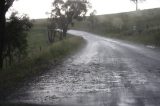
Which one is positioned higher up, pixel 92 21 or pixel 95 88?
pixel 92 21

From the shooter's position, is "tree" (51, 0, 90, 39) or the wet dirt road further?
"tree" (51, 0, 90, 39)

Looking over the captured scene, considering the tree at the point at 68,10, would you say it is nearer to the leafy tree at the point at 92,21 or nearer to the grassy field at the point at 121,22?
the grassy field at the point at 121,22

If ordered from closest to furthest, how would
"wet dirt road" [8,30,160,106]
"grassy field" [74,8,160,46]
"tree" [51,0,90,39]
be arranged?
"wet dirt road" [8,30,160,106] < "tree" [51,0,90,39] < "grassy field" [74,8,160,46]

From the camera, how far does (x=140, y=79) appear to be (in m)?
15.2

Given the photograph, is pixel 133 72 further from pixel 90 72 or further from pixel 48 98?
pixel 48 98

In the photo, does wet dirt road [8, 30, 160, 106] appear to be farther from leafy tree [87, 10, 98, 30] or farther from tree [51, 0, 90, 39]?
leafy tree [87, 10, 98, 30]

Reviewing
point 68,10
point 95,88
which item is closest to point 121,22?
point 68,10

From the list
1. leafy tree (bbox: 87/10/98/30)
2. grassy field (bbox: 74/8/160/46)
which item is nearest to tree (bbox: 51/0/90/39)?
grassy field (bbox: 74/8/160/46)

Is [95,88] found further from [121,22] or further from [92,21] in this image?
[92,21]

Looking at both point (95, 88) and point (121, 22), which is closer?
point (95, 88)

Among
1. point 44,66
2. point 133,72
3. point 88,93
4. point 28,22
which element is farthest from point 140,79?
point 28,22

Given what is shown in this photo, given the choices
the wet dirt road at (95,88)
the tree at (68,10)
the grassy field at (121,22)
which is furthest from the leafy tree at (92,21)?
the wet dirt road at (95,88)

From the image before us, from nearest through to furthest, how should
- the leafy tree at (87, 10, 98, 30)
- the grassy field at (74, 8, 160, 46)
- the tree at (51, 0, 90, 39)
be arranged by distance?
the tree at (51, 0, 90, 39), the grassy field at (74, 8, 160, 46), the leafy tree at (87, 10, 98, 30)

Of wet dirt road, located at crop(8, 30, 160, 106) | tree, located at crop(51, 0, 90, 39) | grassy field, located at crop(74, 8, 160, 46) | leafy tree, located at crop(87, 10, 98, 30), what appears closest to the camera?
wet dirt road, located at crop(8, 30, 160, 106)
